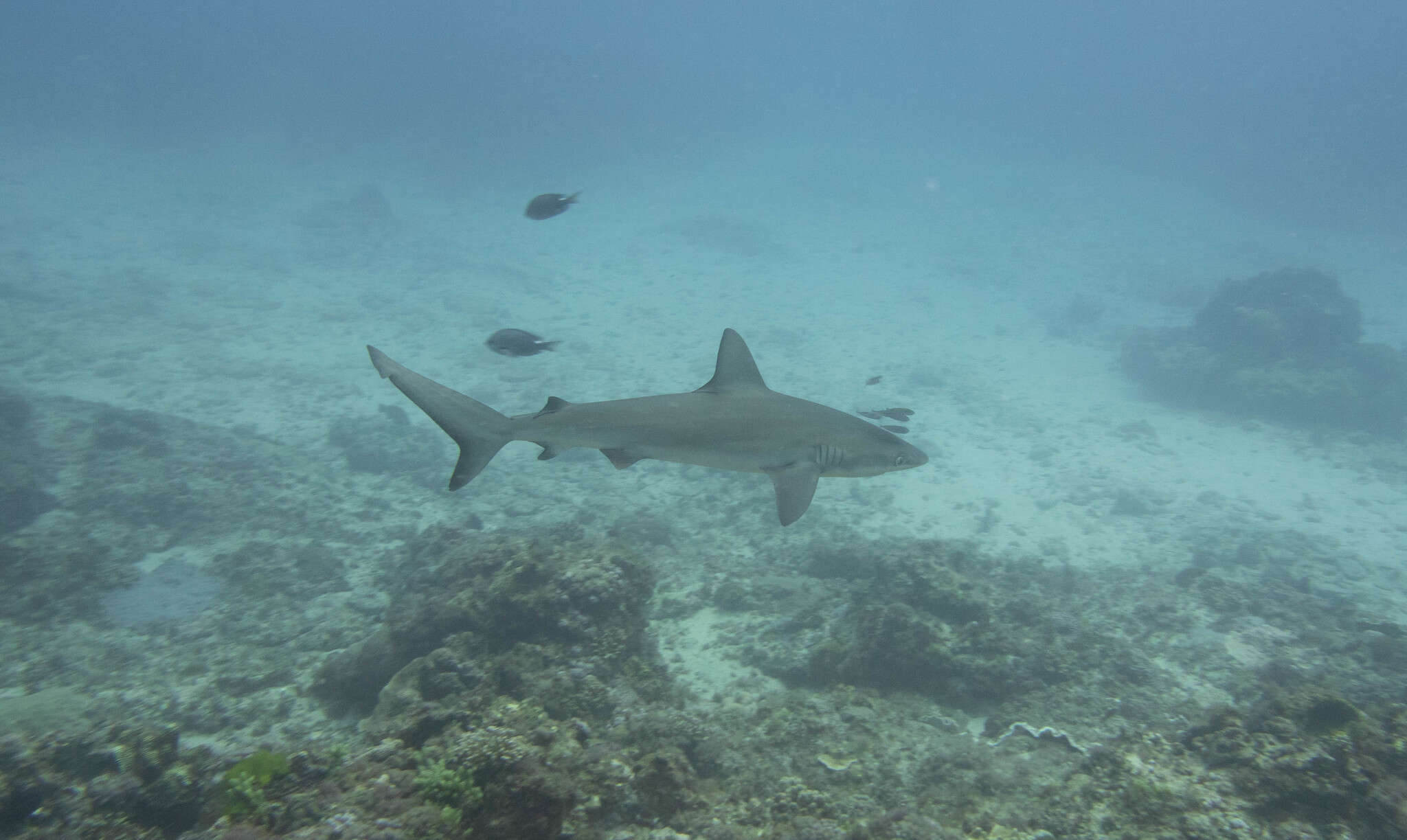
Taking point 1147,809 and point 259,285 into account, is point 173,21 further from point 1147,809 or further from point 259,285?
point 1147,809

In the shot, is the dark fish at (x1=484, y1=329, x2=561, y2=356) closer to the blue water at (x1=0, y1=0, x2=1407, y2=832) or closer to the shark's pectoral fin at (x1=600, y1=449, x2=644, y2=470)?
the shark's pectoral fin at (x1=600, y1=449, x2=644, y2=470)

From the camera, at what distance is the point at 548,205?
33.9 feet

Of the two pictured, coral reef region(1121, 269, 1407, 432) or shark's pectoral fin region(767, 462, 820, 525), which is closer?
shark's pectoral fin region(767, 462, 820, 525)

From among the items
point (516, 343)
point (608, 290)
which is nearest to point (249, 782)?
point (516, 343)

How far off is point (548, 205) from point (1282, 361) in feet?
115

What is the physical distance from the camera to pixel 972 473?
19125 millimetres

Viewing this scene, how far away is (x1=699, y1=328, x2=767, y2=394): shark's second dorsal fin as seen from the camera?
17.4 ft

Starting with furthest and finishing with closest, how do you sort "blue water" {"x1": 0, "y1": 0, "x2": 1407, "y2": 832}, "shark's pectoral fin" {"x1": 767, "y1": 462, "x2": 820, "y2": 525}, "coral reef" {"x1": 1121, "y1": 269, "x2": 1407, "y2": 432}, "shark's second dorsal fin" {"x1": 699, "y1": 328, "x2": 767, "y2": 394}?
"coral reef" {"x1": 1121, "y1": 269, "x2": 1407, "y2": 432} → "blue water" {"x1": 0, "y1": 0, "x2": 1407, "y2": 832} → "shark's second dorsal fin" {"x1": 699, "y1": 328, "x2": 767, "y2": 394} → "shark's pectoral fin" {"x1": 767, "y1": 462, "x2": 820, "y2": 525}

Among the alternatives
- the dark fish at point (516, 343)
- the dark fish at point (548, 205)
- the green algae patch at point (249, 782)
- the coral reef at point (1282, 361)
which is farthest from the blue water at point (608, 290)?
the dark fish at point (548, 205)

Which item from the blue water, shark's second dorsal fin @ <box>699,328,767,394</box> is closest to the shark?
shark's second dorsal fin @ <box>699,328,767,394</box>

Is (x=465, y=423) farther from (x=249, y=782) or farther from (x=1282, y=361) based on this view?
(x=1282, y=361)

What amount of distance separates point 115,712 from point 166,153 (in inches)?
3617

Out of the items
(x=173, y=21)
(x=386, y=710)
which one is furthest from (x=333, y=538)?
(x=173, y=21)

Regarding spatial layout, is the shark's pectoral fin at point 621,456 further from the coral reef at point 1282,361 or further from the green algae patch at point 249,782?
the coral reef at point 1282,361
